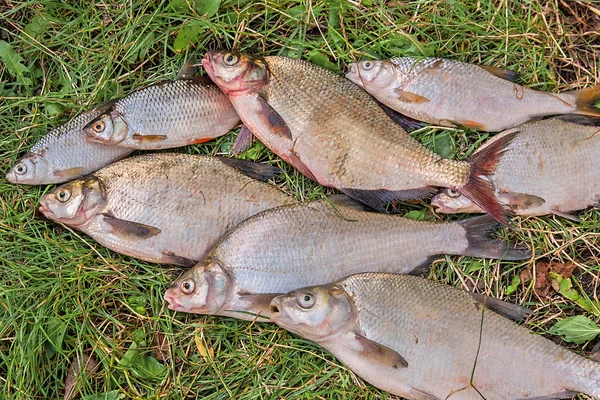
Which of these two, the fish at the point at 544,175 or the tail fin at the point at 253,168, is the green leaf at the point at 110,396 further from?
the fish at the point at 544,175

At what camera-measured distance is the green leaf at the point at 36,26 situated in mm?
3973

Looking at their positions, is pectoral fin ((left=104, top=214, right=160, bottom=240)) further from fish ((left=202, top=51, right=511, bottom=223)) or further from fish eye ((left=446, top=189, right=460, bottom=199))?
fish eye ((left=446, top=189, right=460, bottom=199))

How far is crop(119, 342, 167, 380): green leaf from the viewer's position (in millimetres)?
3652

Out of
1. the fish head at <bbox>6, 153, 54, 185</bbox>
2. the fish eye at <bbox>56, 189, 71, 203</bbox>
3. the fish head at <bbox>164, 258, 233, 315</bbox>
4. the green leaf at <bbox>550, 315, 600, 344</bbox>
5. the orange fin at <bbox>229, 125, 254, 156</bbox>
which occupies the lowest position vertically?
the green leaf at <bbox>550, 315, 600, 344</bbox>

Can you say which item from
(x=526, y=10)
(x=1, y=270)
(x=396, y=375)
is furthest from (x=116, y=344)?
(x=526, y=10)

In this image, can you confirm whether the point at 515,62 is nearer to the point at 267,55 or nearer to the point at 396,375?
the point at 267,55

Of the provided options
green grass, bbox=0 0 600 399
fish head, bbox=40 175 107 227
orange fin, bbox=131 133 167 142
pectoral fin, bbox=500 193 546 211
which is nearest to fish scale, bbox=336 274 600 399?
green grass, bbox=0 0 600 399

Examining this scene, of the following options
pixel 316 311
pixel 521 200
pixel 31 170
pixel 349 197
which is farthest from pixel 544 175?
pixel 31 170

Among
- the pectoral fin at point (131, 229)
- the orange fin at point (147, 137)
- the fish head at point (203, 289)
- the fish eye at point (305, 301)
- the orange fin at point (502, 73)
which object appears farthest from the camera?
the orange fin at point (502, 73)

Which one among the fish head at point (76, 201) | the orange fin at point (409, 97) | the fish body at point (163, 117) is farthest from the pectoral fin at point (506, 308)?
the fish head at point (76, 201)

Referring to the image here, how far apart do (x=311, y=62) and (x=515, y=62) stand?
4.21 feet

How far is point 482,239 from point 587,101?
42.1 inches

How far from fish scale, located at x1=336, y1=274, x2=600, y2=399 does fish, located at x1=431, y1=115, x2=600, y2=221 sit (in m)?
0.64

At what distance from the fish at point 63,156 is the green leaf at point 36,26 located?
0.65 meters
